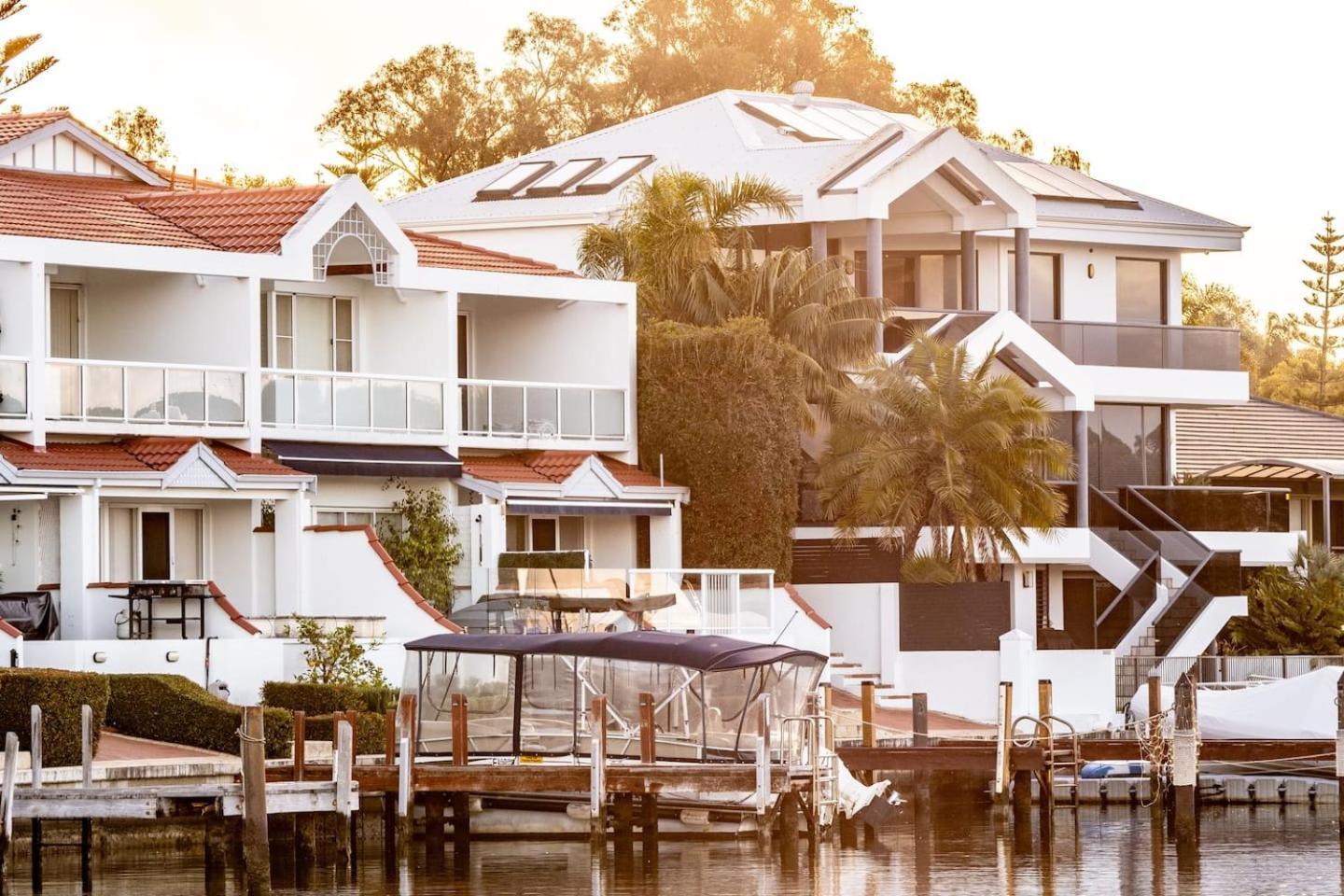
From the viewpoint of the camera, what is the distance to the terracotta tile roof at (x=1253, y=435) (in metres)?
68.1

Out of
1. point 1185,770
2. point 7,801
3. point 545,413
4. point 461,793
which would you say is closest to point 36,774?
point 7,801

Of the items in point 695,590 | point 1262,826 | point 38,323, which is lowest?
point 1262,826

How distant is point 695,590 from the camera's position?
46156 millimetres

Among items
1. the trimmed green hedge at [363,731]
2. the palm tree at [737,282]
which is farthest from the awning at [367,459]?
the trimmed green hedge at [363,731]

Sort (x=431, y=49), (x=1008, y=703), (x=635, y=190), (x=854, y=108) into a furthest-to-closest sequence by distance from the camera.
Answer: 1. (x=431, y=49)
2. (x=854, y=108)
3. (x=635, y=190)
4. (x=1008, y=703)

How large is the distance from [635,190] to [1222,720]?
17.3 meters

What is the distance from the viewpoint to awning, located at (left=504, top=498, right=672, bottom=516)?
47.7 m

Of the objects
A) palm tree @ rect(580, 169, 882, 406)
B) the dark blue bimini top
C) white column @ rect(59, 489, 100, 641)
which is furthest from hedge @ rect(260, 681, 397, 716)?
palm tree @ rect(580, 169, 882, 406)

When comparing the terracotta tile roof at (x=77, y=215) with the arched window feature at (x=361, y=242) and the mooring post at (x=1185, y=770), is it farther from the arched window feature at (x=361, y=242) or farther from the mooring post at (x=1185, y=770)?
the mooring post at (x=1185, y=770)

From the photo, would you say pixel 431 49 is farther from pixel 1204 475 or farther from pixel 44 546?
pixel 44 546

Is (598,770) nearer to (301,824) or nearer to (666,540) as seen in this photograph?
(301,824)

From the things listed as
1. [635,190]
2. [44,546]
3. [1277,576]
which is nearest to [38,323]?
[44,546]

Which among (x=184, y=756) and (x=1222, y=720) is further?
(x=1222, y=720)

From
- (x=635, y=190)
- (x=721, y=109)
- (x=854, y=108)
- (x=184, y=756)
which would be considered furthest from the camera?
(x=854, y=108)
